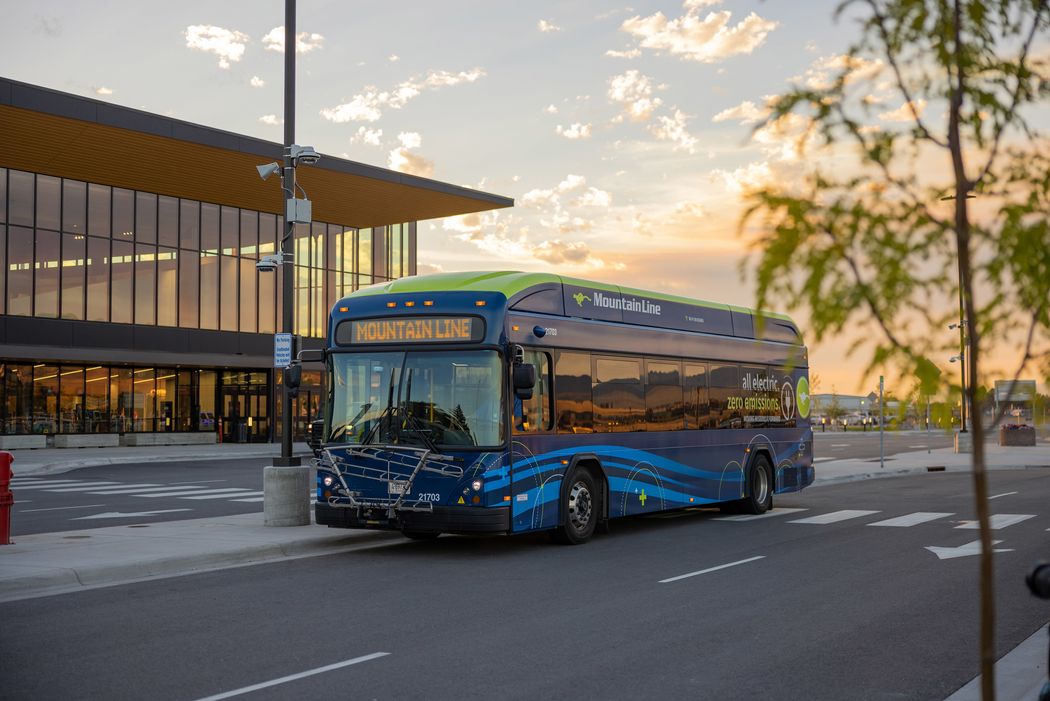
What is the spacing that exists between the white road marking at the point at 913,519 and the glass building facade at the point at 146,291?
36.9 metres

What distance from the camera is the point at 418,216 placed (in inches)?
2307

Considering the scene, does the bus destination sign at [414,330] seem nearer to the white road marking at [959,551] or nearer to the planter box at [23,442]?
the white road marking at [959,551]

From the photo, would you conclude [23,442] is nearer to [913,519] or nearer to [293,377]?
[293,377]

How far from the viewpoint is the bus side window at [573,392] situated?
14453 millimetres

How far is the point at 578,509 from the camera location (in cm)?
1471

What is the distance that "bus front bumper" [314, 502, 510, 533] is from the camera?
13023 millimetres

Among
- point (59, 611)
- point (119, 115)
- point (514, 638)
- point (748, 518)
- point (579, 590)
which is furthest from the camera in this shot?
point (119, 115)

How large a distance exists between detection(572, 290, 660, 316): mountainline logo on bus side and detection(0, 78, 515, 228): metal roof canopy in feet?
101

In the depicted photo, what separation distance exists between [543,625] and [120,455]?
114 feet

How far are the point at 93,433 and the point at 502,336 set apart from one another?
3972 cm

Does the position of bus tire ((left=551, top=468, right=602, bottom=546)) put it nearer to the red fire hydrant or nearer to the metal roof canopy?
the red fire hydrant

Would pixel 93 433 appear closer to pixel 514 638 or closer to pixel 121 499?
pixel 121 499

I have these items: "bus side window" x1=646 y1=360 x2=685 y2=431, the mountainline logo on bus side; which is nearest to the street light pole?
the mountainline logo on bus side

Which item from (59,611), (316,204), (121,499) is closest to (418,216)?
(316,204)
